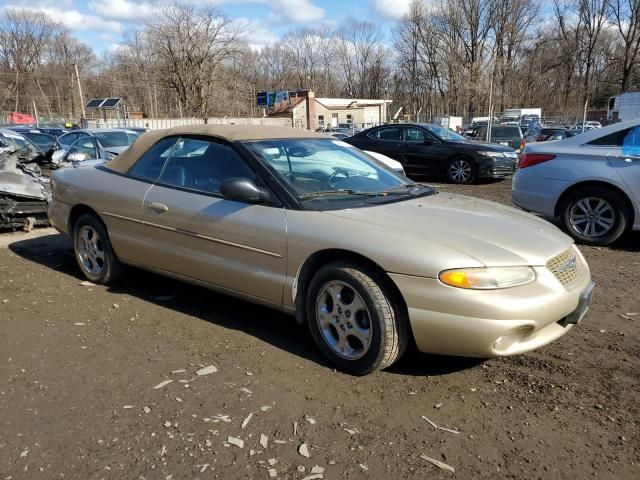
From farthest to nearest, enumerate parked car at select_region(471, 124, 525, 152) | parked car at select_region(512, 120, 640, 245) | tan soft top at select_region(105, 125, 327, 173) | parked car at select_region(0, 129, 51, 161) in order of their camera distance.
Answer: parked car at select_region(471, 124, 525, 152) → parked car at select_region(0, 129, 51, 161) → parked car at select_region(512, 120, 640, 245) → tan soft top at select_region(105, 125, 327, 173)

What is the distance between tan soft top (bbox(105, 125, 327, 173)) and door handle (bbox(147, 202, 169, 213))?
24.7 inches

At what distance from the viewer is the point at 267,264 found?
11.9ft

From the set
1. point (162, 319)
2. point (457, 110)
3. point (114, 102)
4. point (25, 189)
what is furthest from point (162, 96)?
point (162, 319)

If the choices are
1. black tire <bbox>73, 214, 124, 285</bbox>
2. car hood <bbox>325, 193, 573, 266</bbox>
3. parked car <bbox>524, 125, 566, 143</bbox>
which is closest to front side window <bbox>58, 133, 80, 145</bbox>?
black tire <bbox>73, 214, 124, 285</bbox>

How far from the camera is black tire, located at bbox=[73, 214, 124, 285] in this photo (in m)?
4.88

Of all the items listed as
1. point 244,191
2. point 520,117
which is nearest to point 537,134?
point 520,117

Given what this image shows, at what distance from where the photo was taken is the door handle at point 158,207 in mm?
4234

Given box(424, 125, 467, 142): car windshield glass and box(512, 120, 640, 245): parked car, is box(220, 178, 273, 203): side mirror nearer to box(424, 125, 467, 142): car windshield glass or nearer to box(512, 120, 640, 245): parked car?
box(512, 120, 640, 245): parked car

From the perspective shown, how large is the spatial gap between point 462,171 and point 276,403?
36.7 ft

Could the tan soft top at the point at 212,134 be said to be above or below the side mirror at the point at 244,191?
above

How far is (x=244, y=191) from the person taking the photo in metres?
3.61

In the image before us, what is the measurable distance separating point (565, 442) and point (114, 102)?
45.4m

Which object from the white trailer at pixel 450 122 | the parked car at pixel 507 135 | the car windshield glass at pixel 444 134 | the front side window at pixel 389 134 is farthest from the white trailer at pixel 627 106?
the front side window at pixel 389 134

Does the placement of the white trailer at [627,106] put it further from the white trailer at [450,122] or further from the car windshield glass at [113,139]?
the car windshield glass at [113,139]
